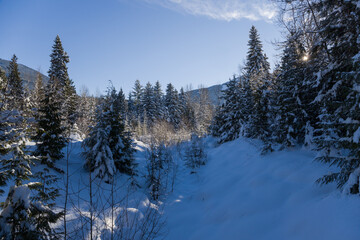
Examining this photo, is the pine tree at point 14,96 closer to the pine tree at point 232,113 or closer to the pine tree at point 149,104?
the pine tree at point 232,113

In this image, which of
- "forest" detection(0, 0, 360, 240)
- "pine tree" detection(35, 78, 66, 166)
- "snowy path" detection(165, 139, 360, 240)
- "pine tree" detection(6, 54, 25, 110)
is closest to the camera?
"forest" detection(0, 0, 360, 240)

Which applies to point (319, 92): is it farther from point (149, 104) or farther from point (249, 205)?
point (149, 104)

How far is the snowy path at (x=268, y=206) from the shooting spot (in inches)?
145

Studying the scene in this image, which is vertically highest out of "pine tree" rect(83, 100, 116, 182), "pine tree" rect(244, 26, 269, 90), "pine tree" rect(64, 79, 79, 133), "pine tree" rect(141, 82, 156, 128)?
"pine tree" rect(244, 26, 269, 90)

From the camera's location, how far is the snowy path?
12.1ft

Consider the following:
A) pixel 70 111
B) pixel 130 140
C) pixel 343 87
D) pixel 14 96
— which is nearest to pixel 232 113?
pixel 130 140

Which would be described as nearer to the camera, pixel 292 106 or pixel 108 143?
pixel 292 106

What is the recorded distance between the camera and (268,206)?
548 centimetres

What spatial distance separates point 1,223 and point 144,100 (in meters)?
39.3

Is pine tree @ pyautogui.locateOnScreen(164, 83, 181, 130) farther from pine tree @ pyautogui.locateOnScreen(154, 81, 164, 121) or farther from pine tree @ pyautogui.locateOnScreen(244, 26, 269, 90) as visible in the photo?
pine tree @ pyautogui.locateOnScreen(244, 26, 269, 90)

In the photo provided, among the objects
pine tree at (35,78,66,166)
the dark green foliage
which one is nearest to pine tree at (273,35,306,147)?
the dark green foliage

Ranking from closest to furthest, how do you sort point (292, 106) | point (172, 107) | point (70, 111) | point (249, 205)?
point (249, 205) < point (292, 106) < point (70, 111) < point (172, 107)

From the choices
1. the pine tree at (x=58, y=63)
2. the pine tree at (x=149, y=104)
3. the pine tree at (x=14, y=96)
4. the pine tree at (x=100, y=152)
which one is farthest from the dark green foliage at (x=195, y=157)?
the pine tree at (x=149, y=104)

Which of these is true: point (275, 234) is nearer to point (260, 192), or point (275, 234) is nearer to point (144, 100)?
point (260, 192)
